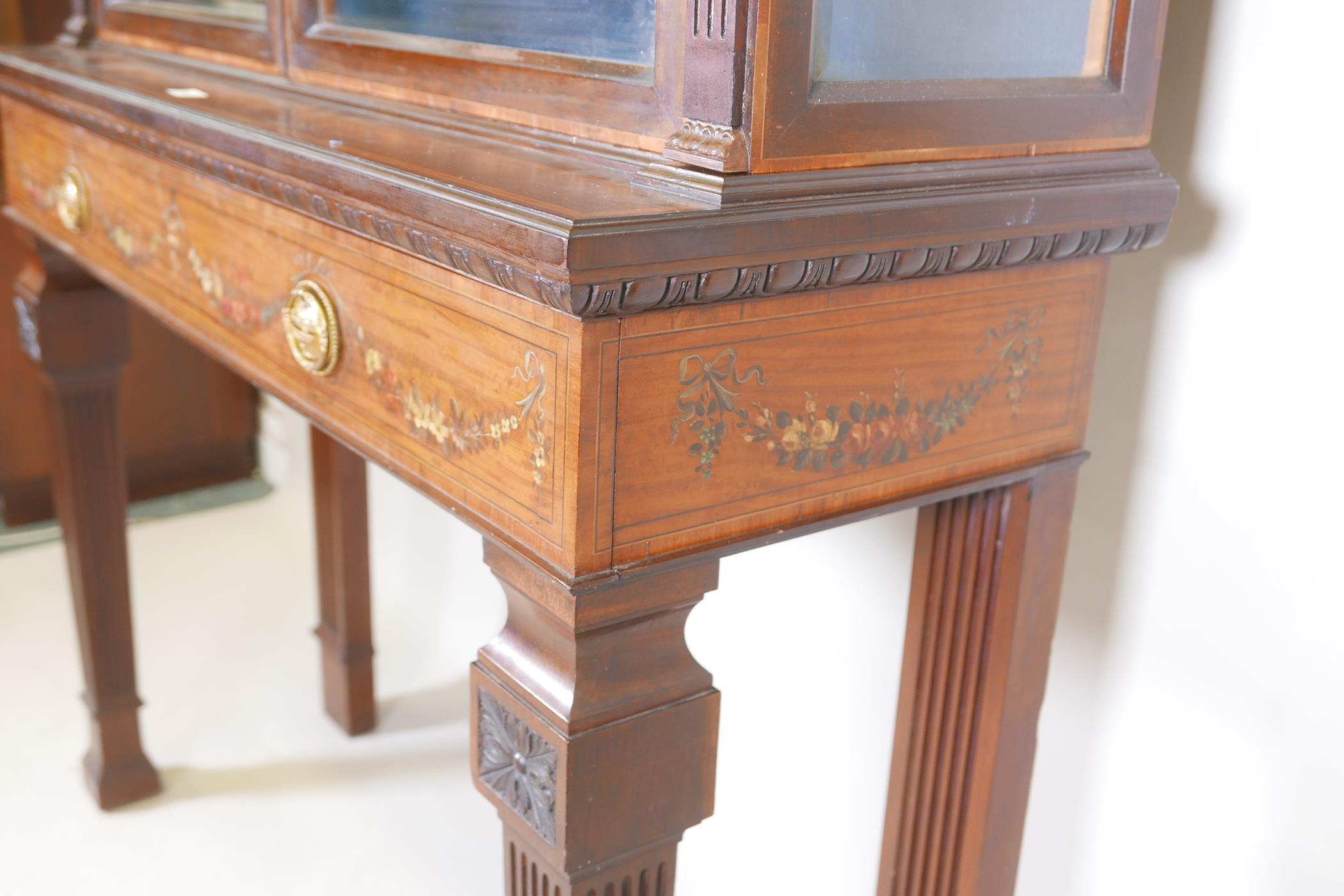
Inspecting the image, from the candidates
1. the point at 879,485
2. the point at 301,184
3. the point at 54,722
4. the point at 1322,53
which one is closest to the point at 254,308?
the point at 301,184

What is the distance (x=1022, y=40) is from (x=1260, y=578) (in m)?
0.47

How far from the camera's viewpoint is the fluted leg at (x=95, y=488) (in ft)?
5.32

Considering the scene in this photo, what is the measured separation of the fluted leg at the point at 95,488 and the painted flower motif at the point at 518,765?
1094mm

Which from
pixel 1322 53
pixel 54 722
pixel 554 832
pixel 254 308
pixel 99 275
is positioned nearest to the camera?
pixel 554 832

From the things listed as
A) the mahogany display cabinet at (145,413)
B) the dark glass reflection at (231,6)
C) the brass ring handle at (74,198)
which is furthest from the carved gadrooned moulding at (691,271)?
the mahogany display cabinet at (145,413)

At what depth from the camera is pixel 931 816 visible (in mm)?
1100

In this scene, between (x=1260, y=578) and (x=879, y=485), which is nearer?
(x=879, y=485)

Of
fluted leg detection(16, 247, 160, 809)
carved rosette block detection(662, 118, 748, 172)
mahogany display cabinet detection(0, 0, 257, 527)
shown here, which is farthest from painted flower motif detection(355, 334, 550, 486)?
mahogany display cabinet detection(0, 0, 257, 527)

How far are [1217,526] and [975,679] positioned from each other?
0.74 ft

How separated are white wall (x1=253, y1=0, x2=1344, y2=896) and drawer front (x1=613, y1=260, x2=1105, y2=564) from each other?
0.13 metres

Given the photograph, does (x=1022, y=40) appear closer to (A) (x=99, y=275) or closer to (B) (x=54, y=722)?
(A) (x=99, y=275)

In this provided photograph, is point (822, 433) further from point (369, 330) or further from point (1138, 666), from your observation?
point (1138, 666)

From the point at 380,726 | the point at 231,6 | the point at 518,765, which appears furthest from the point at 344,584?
the point at 518,765

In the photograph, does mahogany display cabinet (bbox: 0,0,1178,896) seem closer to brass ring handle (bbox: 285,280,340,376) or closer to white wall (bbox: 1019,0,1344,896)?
brass ring handle (bbox: 285,280,340,376)
